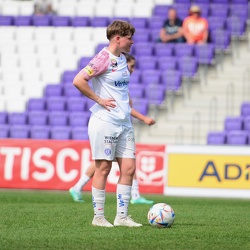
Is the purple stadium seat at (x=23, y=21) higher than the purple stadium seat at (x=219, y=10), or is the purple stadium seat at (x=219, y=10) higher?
the purple stadium seat at (x=219, y=10)

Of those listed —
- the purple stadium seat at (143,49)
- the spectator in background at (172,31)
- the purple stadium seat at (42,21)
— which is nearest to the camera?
the spectator in background at (172,31)

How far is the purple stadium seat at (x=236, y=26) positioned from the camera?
21828mm

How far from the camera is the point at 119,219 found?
30.9ft

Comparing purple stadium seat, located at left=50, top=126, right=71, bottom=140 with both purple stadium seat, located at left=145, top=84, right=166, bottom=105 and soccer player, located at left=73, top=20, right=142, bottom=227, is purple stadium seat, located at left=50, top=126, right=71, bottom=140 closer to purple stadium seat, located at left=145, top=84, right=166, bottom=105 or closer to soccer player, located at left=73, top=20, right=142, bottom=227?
purple stadium seat, located at left=145, top=84, right=166, bottom=105

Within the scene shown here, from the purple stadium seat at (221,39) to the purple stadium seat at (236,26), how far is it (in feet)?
0.85

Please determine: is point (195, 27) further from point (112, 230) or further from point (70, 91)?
point (112, 230)

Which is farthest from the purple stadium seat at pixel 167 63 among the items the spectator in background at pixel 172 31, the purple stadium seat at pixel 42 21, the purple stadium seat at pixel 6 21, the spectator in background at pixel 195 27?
the purple stadium seat at pixel 6 21

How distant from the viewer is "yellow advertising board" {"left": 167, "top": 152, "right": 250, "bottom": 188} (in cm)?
1712

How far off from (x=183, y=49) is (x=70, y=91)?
115 inches

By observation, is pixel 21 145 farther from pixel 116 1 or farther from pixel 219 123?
pixel 116 1

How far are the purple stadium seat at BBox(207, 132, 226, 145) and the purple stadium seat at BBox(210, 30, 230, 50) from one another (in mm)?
3307

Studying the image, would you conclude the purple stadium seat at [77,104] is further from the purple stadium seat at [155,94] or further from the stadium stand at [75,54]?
the purple stadium seat at [155,94]

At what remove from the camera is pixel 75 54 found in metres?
23.1

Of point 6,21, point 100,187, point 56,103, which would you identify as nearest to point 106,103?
point 100,187
